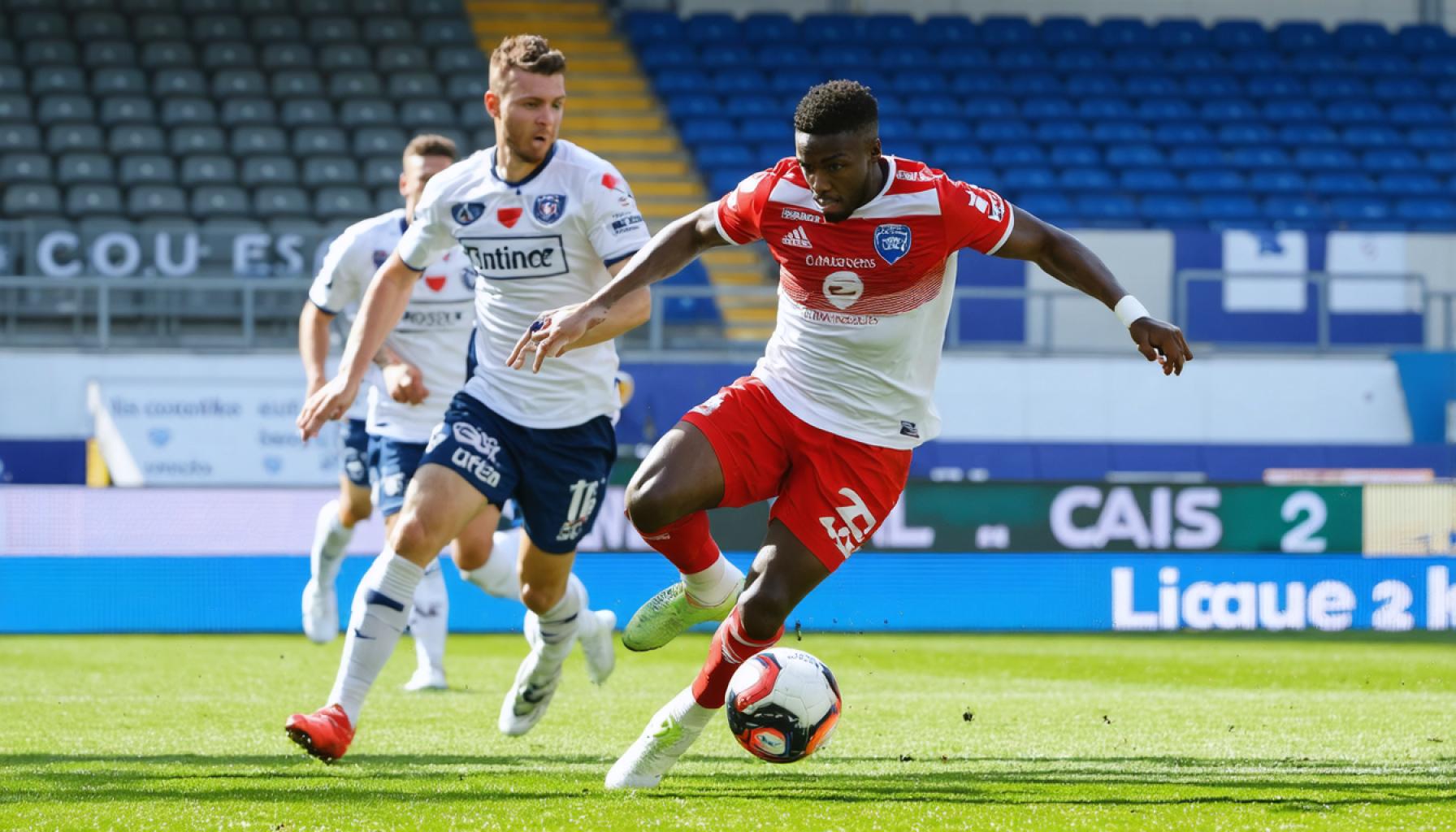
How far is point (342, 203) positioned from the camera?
18875mm

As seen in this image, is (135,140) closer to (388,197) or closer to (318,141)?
(318,141)

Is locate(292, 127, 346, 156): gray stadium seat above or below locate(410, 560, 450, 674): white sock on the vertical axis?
below

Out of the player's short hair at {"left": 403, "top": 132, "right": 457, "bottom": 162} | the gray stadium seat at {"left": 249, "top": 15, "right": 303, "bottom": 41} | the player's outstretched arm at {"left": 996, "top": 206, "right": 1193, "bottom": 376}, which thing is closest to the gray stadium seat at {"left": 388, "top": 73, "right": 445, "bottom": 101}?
the gray stadium seat at {"left": 249, "top": 15, "right": 303, "bottom": 41}

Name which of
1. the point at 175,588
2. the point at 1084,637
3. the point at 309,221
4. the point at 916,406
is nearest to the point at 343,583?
the point at 175,588

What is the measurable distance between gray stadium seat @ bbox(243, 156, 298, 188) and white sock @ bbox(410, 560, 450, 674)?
1159cm

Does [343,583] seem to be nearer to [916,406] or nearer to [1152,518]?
[1152,518]

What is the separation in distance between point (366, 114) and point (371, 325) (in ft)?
50.4

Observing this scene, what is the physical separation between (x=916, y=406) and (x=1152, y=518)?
8.32m

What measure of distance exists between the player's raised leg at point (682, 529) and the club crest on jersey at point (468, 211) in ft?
3.58

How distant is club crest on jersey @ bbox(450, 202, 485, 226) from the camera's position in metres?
5.90

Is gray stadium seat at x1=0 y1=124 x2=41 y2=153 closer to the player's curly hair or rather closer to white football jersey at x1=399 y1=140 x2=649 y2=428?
white football jersey at x1=399 y1=140 x2=649 y2=428

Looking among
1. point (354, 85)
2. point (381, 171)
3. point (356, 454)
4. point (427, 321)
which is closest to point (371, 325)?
point (427, 321)

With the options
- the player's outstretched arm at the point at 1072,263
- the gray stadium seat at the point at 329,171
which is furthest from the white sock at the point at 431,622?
the gray stadium seat at the point at 329,171

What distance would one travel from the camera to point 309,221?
18.6 m
